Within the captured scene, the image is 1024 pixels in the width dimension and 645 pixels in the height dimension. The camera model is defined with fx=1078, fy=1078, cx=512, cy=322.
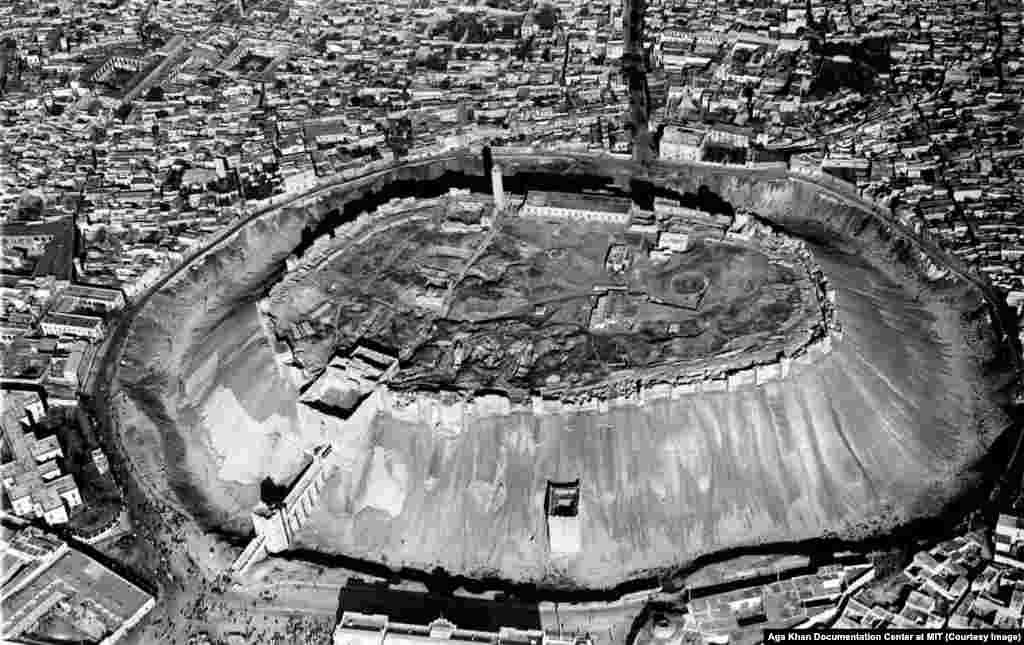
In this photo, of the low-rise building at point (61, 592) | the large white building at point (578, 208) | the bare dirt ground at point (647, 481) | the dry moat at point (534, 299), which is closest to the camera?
the low-rise building at point (61, 592)

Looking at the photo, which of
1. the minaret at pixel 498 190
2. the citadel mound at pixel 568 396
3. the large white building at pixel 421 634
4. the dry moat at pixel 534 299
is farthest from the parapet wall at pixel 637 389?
the minaret at pixel 498 190

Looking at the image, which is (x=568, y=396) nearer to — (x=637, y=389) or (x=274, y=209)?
(x=637, y=389)

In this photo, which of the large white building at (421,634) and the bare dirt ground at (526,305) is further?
the bare dirt ground at (526,305)

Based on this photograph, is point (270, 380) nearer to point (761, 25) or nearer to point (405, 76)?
point (405, 76)

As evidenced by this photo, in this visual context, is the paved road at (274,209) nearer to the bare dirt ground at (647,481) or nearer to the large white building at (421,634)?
the large white building at (421,634)

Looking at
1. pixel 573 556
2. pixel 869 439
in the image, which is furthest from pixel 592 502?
pixel 869 439

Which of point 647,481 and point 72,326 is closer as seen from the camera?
point 647,481

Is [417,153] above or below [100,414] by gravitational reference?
above

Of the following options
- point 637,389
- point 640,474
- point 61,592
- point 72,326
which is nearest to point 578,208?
point 637,389
